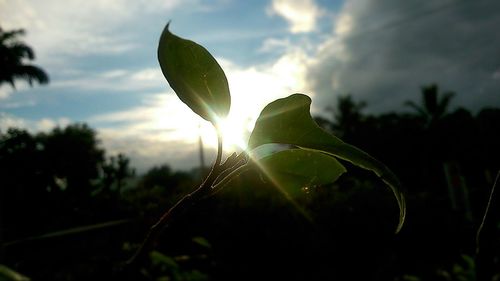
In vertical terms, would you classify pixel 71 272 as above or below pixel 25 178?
below

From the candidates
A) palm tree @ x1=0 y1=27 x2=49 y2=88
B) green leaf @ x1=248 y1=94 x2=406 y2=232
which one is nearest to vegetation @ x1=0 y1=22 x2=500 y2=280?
green leaf @ x1=248 y1=94 x2=406 y2=232

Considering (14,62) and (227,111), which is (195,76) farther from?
(14,62)

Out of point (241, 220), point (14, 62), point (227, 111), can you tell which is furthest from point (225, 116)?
point (14, 62)

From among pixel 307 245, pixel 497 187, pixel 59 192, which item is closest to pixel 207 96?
pixel 497 187

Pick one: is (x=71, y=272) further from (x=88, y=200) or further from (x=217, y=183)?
(x=217, y=183)

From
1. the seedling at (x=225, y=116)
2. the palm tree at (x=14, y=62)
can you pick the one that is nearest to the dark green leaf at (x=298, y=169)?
the seedling at (x=225, y=116)

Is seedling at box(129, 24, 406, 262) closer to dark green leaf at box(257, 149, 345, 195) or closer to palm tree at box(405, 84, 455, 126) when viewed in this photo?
dark green leaf at box(257, 149, 345, 195)

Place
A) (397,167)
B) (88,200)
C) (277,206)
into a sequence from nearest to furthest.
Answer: (88,200) < (277,206) < (397,167)
